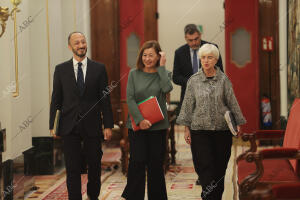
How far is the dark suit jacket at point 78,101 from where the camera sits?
477 centimetres

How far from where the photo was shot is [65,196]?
5758 mm

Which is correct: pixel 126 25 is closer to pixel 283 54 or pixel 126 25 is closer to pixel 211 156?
pixel 283 54

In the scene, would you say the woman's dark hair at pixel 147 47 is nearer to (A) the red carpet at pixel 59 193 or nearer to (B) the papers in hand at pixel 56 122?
(B) the papers in hand at pixel 56 122

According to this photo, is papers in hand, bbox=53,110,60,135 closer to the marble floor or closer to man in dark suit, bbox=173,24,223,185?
the marble floor

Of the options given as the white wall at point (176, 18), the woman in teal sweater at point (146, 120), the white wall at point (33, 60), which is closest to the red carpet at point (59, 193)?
the white wall at point (33, 60)

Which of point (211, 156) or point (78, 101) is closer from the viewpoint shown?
point (211, 156)

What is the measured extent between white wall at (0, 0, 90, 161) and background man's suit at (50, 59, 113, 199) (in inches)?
23.7

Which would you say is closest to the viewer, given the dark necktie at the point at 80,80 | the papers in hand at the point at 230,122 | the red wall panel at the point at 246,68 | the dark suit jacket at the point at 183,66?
the papers in hand at the point at 230,122

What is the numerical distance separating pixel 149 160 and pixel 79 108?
0.82 m

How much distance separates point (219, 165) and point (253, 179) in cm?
63

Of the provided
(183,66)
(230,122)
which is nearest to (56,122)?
(230,122)

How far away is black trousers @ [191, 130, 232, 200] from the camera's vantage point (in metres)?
4.41

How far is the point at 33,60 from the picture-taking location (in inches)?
273

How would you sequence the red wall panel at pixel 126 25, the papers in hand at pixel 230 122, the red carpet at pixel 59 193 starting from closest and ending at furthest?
the papers in hand at pixel 230 122 < the red carpet at pixel 59 193 < the red wall panel at pixel 126 25
